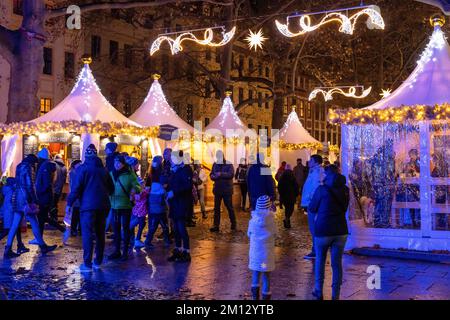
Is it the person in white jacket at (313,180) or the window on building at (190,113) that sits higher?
the window on building at (190,113)

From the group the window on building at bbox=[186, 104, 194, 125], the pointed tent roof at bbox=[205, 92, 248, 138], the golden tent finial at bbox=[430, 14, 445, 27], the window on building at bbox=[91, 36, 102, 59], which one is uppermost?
the window on building at bbox=[91, 36, 102, 59]

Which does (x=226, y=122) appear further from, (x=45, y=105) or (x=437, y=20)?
(x=45, y=105)

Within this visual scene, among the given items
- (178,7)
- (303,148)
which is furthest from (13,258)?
(178,7)

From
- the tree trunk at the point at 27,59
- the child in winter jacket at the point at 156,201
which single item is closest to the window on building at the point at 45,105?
the tree trunk at the point at 27,59

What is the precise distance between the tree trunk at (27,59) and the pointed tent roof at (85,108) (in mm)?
693

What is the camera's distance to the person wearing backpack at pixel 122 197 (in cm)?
1053

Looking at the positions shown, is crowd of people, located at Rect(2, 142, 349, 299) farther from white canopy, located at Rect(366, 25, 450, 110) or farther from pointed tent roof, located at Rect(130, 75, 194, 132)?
pointed tent roof, located at Rect(130, 75, 194, 132)

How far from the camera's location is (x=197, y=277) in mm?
9031

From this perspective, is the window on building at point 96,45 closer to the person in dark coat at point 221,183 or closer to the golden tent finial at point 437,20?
the person in dark coat at point 221,183

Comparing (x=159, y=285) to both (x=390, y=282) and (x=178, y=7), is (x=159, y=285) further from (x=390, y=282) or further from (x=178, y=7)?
(x=178, y=7)

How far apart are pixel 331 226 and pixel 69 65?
33112 mm

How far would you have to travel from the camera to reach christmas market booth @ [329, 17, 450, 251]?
37.4ft

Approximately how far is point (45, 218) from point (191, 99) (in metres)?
36.5

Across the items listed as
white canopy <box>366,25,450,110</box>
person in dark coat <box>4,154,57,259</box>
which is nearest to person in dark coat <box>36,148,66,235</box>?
person in dark coat <box>4,154,57,259</box>
